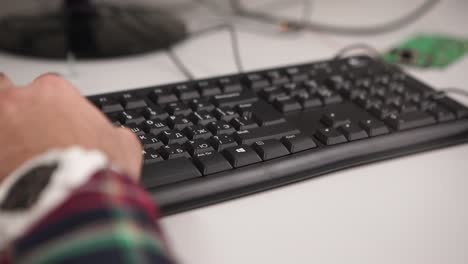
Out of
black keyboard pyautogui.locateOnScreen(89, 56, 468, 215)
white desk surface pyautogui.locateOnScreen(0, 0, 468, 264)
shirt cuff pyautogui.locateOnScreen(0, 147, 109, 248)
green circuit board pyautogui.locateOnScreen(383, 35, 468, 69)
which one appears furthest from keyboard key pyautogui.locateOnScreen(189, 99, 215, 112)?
green circuit board pyautogui.locateOnScreen(383, 35, 468, 69)

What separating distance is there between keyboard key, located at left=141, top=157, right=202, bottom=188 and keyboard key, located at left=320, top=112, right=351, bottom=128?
5.5 inches

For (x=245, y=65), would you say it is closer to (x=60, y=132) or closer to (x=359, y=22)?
(x=359, y=22)

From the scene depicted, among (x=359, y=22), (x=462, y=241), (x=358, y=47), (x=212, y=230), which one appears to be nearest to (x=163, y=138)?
(x=212, y=230)

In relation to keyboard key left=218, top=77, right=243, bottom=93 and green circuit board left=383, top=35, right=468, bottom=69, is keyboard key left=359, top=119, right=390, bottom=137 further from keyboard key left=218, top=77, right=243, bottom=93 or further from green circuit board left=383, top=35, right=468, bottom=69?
green circuit board left=383, top=35, right=468, bottom=69

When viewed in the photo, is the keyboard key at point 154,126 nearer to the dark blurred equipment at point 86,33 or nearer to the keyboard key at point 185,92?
the keyboard key at point 185,92

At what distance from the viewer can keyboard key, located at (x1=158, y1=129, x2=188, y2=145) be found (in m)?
0.40

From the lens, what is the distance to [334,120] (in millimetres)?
457

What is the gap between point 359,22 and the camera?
2.79 feet

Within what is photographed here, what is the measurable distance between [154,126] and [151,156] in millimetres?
43

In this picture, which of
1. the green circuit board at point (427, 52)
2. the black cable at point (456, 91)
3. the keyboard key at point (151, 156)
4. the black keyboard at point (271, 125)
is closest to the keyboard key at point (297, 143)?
the black keyboard at point (271, 125)

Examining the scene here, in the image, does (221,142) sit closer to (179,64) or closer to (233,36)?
(179,64)

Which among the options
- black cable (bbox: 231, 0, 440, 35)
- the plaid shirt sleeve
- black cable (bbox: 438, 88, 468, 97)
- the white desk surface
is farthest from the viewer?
black cable (bbox: 231, 0, 440, 35)

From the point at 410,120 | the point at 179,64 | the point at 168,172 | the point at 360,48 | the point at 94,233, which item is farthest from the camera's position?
the point at 360,48

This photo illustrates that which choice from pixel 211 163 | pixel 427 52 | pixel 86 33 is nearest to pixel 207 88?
pixel 211 163
